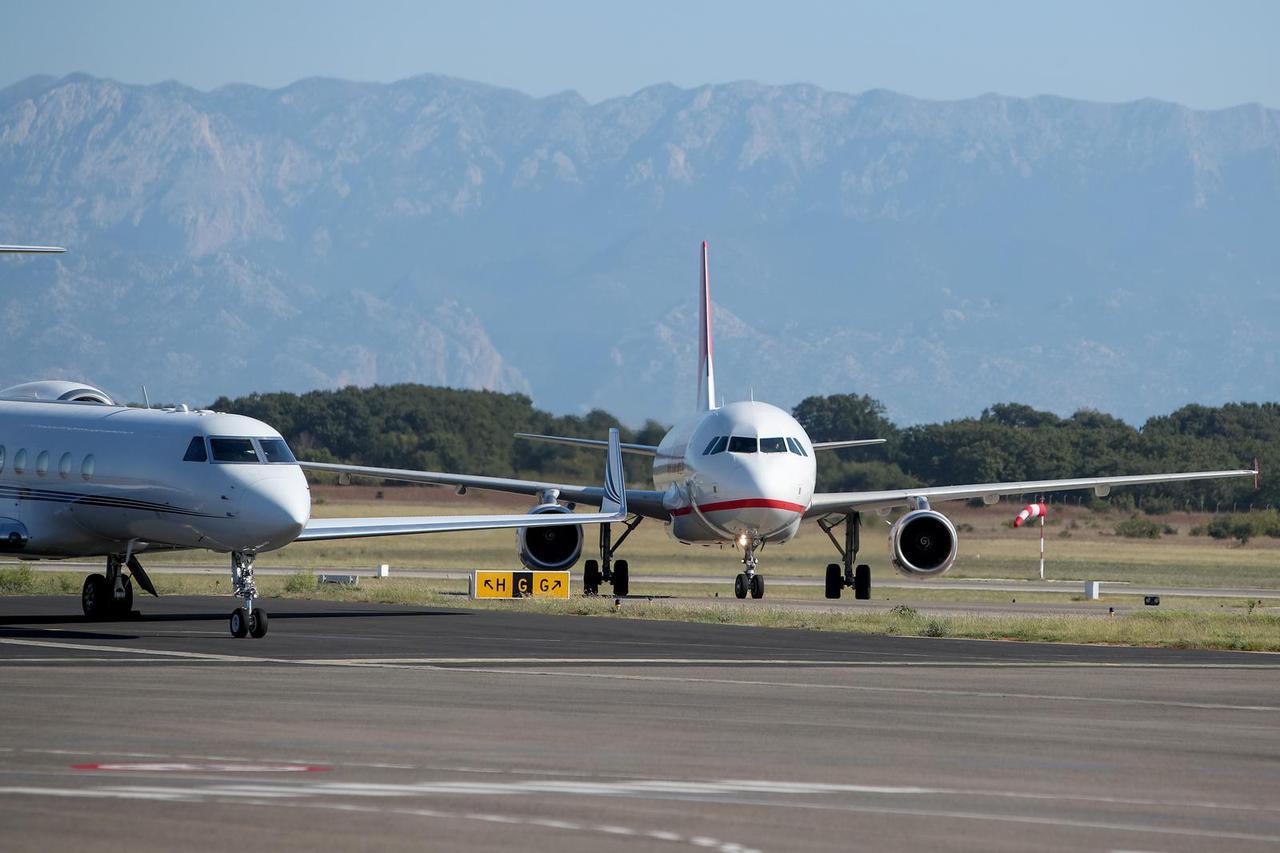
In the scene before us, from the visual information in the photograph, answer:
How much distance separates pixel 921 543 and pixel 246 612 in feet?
66.3

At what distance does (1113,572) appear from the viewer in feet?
220

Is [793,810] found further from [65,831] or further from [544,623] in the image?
[544,623]

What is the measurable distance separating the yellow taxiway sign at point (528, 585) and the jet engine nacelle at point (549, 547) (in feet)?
4.36

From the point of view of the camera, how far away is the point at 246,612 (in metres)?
30.5

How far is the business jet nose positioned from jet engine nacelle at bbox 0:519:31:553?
538 cm

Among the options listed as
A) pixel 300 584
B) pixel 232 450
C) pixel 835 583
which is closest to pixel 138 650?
pixel 232 450

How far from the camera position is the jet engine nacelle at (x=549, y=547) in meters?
47.2

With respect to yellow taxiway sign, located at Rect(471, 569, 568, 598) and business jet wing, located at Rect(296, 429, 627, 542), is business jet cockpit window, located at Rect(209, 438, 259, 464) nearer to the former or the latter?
business jet wing, located at Rect(296, 429, 627, 542)

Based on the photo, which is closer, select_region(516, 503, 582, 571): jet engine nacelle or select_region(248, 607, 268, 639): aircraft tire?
select_region(248, 607, 268, 639): aircraft tire

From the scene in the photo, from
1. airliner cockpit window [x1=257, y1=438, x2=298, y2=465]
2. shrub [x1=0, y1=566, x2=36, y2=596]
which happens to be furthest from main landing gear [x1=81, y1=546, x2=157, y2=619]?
shrub [x1=0, y1=566, x2=36, y2=596]

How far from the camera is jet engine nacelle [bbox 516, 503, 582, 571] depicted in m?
47.2

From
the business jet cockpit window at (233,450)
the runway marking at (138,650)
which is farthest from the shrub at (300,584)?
the runway marking at (138,650)

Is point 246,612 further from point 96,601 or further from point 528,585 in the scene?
point 528,585

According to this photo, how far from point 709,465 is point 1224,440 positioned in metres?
101
